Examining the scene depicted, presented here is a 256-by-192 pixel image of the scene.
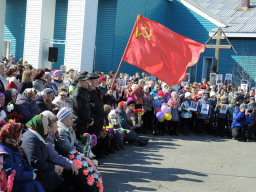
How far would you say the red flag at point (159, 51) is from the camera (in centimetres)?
973

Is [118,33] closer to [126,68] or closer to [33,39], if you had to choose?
[126,68]

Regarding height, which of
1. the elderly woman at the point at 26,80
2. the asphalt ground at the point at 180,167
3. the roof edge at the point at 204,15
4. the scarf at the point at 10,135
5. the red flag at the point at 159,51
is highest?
the roof edge at the point at 204,15

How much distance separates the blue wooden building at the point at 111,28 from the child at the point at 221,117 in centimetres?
798

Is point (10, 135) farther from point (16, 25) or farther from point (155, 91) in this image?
point (16, 25)

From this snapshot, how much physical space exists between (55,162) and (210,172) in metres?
4.29

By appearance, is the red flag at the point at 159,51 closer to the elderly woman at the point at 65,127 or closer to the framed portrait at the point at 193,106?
the elderly woman at the point at 65,127

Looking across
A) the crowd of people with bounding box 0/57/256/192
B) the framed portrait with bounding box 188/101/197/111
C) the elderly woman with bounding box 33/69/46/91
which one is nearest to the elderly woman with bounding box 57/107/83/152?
the crowd of people with bounding box 0/57/256/192

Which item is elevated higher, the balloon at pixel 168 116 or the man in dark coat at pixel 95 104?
the man in dark coat at pixel 95 104

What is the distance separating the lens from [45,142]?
6.14m

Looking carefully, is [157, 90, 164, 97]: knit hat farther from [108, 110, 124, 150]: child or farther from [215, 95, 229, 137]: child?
[108, 110, 124, 150]: child

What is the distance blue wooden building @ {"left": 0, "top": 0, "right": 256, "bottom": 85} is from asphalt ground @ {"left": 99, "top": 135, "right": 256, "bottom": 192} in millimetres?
9529

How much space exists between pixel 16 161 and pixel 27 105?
291 cm

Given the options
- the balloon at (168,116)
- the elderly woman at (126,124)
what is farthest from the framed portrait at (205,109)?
the elderly woman at (126,124)

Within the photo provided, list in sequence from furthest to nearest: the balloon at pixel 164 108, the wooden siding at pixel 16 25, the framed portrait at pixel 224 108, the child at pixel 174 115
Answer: the wooden siding at pixel 16 25
the framed portrait at pixel 224 108
the child at pixel 174 115
the balloon at pixel 164 108
